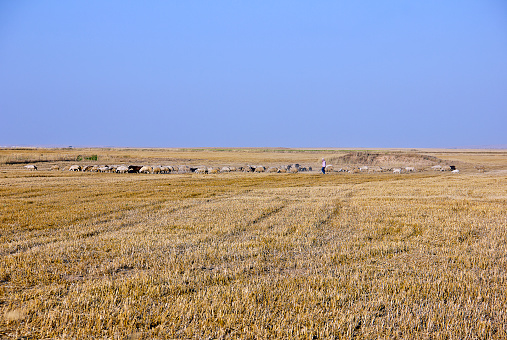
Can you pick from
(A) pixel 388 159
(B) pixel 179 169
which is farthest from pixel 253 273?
(A) pixel 388 159

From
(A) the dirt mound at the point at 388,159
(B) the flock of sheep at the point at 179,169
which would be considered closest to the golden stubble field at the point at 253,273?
(B) the flock of sheep at the point at 179,169

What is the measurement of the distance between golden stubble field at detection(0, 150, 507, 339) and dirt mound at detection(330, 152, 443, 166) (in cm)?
4556

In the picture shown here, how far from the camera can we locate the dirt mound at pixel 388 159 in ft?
192

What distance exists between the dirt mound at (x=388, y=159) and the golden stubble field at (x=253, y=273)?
149 feet

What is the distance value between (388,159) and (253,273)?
192 ft

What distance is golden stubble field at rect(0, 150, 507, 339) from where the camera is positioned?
557 cm

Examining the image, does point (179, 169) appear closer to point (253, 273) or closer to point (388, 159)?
point (388, 159)

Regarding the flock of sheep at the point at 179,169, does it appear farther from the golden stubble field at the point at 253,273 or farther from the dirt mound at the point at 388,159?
the golden stubble field at the point at 253,273

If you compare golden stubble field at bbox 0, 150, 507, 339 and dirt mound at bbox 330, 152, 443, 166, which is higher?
dirt mound at bbox 330, 152, 443, 166

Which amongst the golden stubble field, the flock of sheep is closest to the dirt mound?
the flock of sheep

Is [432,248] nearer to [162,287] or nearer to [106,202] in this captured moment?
[162,287]

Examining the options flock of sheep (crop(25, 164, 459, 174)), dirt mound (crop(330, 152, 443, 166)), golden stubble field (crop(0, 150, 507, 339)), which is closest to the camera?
golden stubble field (crop(0, 150, 507, 339))

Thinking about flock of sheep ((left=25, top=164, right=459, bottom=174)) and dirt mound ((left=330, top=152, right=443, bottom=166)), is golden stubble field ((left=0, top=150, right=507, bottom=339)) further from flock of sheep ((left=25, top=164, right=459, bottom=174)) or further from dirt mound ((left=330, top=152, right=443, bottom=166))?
dirt mound ((left=330, top=152, right=443, bottom=166))

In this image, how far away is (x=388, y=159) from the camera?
61781 mm
